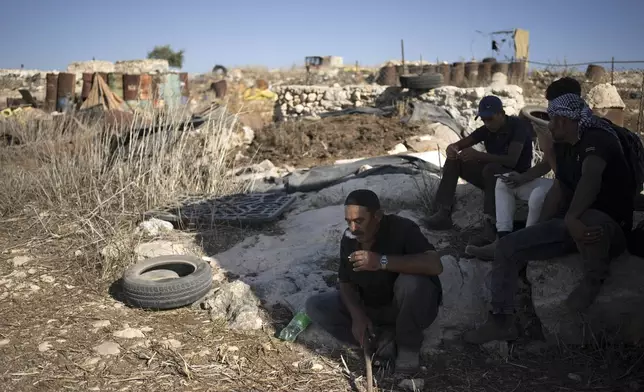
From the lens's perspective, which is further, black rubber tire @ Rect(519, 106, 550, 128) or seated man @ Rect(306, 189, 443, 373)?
black rubber tire @ Rect(519, 106, 550, 128)

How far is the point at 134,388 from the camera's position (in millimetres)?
2975

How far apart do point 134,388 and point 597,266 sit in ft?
9.09

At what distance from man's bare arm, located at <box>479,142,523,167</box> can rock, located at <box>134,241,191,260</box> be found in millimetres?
2957

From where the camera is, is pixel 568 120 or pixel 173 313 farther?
pixel 173 313

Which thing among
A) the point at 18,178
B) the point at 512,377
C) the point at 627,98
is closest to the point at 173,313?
the point at 512,377

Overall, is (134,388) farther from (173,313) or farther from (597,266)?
(597,266)

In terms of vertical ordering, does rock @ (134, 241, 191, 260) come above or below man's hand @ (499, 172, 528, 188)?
below

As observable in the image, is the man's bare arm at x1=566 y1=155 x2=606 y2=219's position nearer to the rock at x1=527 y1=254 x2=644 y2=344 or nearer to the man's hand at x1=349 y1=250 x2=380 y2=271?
the rock at x1=527 y1=254 x2=644 y2=344

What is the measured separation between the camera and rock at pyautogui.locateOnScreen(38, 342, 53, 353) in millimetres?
3389

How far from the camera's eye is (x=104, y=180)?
6.06 meters

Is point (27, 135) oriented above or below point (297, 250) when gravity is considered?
above

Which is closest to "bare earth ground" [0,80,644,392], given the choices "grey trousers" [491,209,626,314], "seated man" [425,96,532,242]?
"grey trousers" [491,209,626,314]

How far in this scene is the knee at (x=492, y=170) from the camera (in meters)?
4.61

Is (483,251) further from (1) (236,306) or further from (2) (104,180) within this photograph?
(2) (104,180)
